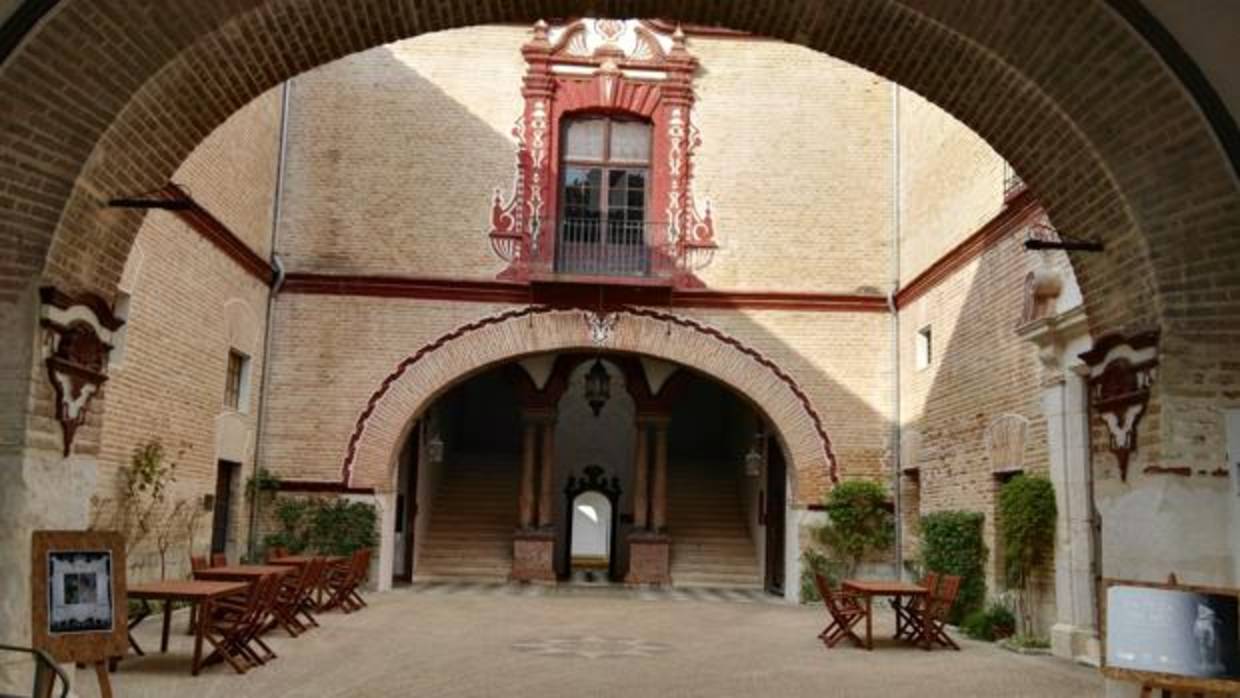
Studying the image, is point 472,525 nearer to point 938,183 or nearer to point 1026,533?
point 938,183

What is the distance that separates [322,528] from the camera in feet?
50.9

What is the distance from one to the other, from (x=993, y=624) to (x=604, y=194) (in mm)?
8425

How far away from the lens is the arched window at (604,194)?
1661 centimetres

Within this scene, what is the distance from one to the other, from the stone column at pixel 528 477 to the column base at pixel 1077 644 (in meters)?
9.62

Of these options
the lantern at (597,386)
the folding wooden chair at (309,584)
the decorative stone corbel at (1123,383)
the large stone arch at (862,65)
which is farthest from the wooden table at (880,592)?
the lantern at (597,386)

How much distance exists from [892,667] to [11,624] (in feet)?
22.2

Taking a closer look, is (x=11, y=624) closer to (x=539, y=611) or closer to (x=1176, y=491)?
(x=1176, y=491)

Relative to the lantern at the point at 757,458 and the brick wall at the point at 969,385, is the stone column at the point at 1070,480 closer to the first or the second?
the brick wall at the point at 969,385

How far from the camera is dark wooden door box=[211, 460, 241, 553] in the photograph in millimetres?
14750

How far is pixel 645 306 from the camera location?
1644 cm

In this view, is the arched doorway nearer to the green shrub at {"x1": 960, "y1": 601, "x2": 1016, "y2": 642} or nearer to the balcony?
the balcony

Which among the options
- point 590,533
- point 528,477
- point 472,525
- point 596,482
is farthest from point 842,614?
point 590,533

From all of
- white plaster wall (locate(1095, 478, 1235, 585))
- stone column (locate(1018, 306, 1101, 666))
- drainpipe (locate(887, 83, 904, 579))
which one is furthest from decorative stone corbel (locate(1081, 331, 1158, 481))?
drainpipe (locate(887, 83, 904, 579))

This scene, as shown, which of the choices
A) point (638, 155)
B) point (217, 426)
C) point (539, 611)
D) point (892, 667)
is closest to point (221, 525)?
point (217, 426)
